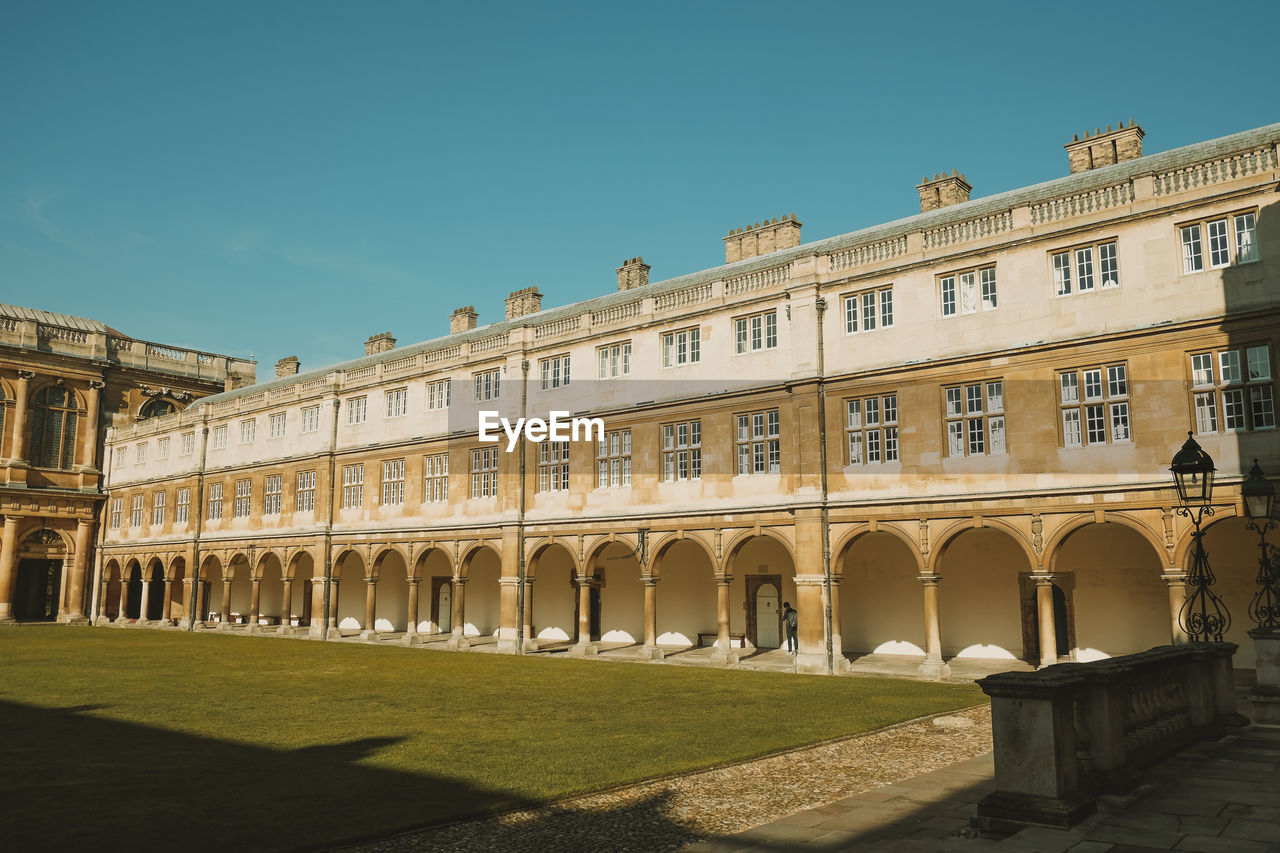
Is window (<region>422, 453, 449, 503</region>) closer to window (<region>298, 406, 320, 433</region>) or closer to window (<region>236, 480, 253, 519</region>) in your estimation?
window (<region>298, 406, 320, 433</region>)

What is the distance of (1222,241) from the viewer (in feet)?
69.5

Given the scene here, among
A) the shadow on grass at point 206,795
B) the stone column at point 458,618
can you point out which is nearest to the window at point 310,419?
the stone column at point 458,618

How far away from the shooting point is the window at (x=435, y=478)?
37.1m

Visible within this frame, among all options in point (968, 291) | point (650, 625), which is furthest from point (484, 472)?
point (968, 291)

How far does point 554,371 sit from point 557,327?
62.5 inches

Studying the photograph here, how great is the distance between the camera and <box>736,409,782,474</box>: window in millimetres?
27609

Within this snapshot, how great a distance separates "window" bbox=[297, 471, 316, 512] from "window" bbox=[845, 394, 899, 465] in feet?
85.3

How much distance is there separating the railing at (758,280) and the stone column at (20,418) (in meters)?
43.0

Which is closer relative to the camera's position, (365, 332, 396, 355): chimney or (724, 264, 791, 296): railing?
(724, 264, 791, 296): railing

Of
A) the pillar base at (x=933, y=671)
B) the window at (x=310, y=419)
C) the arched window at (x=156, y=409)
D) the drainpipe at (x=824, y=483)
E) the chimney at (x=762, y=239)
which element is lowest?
the pillar base at (x=933, y=671)

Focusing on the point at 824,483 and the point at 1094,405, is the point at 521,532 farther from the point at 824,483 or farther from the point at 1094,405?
the point at 1094,405

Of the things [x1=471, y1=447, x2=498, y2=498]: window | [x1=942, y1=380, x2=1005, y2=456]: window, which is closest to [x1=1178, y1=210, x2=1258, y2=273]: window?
[x1=942, y1=380, x2=1005, y2=456]: window

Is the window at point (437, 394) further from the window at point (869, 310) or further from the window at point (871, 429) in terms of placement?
the window at point (871, 429)

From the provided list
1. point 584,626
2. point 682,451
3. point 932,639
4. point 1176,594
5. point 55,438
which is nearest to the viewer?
point 1176,594
